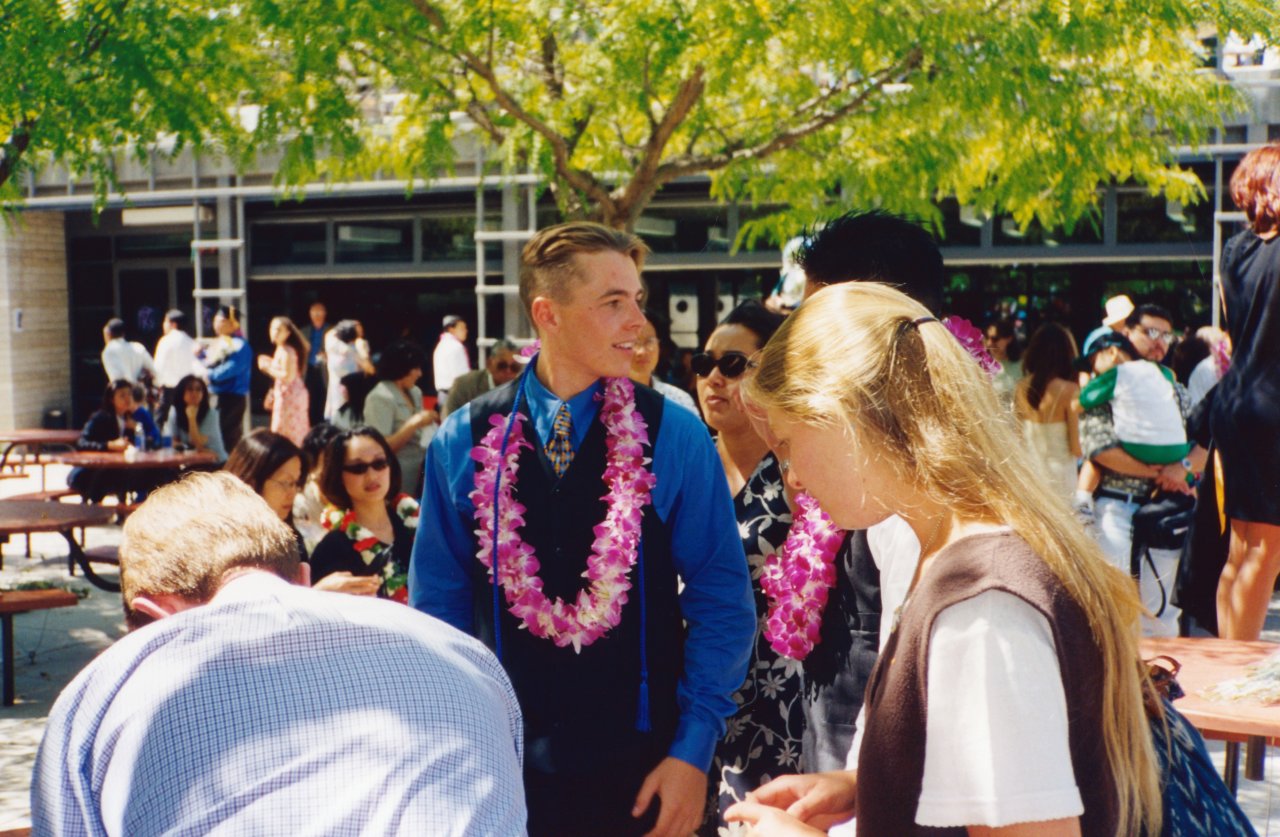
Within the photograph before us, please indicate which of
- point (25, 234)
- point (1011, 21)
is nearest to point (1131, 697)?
point (1011, 21)

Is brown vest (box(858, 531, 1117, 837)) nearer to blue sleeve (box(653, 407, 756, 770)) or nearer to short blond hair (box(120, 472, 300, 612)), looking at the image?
short blond hair (box(120, 472, 300, 612))

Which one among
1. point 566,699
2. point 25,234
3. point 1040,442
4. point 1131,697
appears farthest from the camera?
point 25,234

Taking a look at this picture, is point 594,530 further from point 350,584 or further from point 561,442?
point 350,584

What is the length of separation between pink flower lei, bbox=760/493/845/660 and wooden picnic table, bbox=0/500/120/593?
18.2ft

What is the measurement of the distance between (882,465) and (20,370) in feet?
66.1

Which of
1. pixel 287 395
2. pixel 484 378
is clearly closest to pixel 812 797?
pixel 484 378

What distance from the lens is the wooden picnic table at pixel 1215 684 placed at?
109 inches

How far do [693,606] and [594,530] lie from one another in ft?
0.89

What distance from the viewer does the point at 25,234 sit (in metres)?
19.1

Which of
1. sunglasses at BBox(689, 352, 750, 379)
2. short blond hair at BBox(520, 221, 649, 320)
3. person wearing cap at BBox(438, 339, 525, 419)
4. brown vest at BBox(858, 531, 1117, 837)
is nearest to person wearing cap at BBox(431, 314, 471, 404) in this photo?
person wearing cap at BBox(438, 339, 525, 419)

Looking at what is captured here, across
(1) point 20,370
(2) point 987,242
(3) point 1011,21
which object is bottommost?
(1) point 20,370

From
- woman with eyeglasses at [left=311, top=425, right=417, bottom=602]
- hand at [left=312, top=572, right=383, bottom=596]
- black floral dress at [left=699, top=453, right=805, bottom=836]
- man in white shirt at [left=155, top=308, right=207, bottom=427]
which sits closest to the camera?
black floral dress at [left=699, top=453, right=805, bottom=836]

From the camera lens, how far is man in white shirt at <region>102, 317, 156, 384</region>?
14.0 m

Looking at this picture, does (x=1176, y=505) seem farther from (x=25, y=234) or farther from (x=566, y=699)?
(x=25, y=234)
